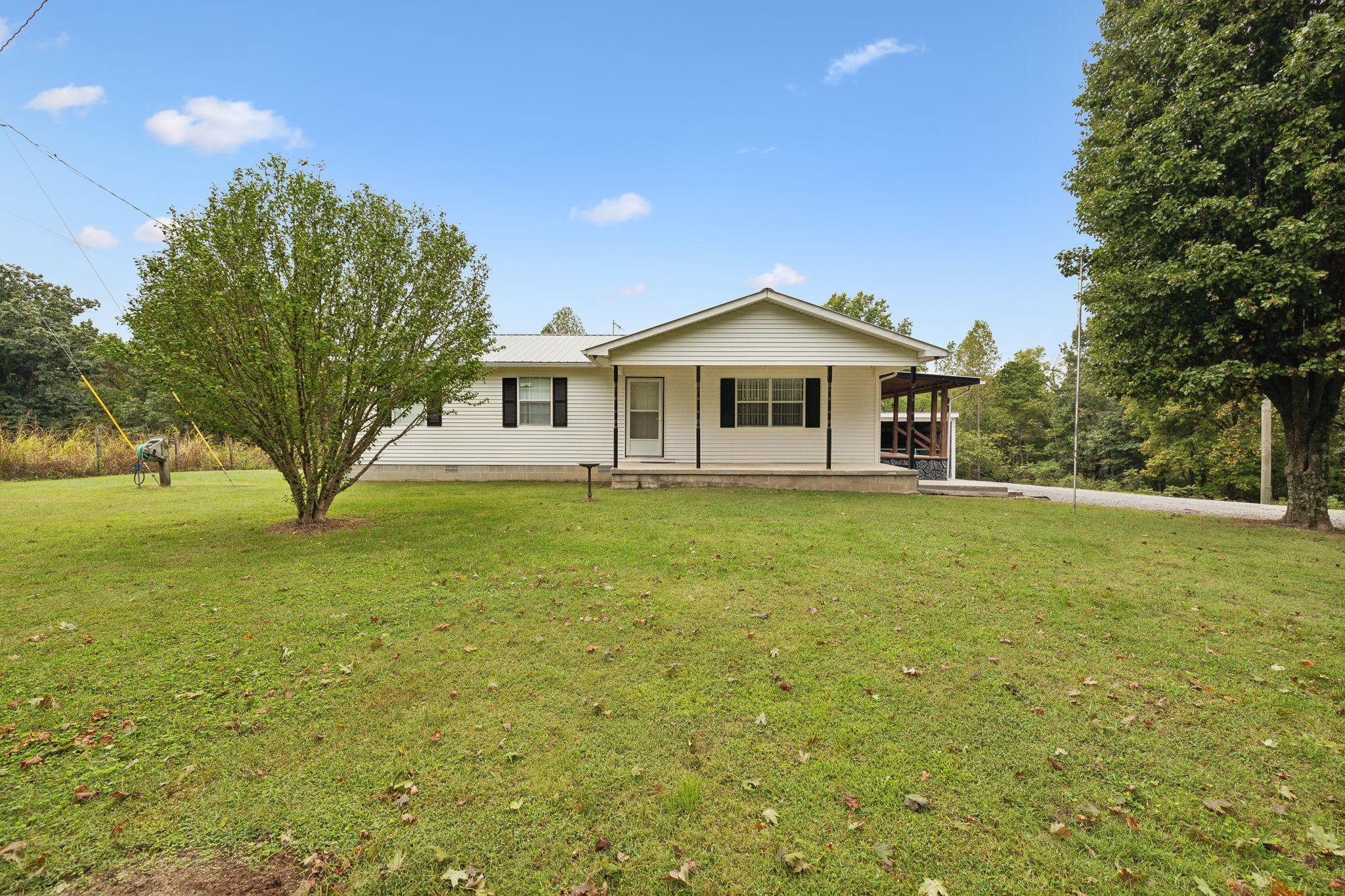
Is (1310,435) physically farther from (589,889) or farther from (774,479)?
(589,889)

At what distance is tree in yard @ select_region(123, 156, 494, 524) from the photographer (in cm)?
690

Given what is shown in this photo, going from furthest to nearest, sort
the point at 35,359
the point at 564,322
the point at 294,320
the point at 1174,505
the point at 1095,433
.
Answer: the point at 564,322, the point at 1095,433, the point at 35,359, the point at 1174,505, the point at 294,320

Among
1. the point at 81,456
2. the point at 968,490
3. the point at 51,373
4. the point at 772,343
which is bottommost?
the point at 968,490

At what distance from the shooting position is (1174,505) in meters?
12.7

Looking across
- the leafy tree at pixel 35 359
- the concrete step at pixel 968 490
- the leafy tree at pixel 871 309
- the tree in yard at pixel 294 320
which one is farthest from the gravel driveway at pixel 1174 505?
the leafy tree at pixel 35 359

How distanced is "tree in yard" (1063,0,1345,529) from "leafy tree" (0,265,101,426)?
37.6 m

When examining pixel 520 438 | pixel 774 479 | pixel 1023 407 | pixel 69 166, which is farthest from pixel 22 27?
pixel 1023 407

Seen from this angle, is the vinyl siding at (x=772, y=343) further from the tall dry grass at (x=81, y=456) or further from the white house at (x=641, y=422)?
the tall dry grass at (x=81, y=456)

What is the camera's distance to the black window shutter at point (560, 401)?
1496 centimetres

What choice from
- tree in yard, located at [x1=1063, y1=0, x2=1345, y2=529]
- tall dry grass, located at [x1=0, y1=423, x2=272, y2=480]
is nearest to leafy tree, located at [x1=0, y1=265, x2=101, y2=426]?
tall dry grass, located at [x1=0, y1=423, x2=272, y2=480]

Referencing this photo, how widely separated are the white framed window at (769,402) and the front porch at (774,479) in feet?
6.24

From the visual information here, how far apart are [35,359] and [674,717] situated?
40.0 metres

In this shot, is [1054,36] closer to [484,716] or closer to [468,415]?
[468,415]

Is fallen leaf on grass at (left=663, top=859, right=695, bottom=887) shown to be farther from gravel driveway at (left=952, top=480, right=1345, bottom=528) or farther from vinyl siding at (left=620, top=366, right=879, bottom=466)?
gravel driveway at (left=952, top=480, right=1345, bottom=528)
